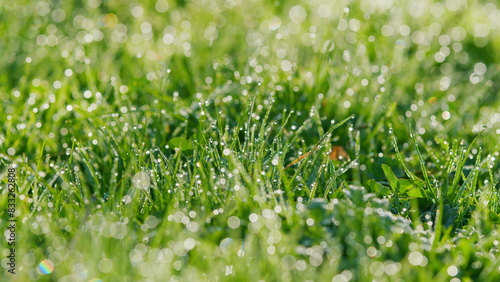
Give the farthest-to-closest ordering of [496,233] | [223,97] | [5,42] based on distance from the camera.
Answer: [5,42] → [223,97] → [496,233]

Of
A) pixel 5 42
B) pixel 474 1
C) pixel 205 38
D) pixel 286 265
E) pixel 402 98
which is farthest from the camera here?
pixel 474 1

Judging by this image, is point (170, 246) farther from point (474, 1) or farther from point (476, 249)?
point (474, 1)

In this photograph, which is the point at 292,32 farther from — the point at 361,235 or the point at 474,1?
the point at 361,235

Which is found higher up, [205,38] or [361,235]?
[361,235]

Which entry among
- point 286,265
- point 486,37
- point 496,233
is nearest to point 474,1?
point 486,37

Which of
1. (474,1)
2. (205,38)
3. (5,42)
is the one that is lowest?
(5,42)

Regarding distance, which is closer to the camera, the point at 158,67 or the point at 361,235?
the point at 361,235
